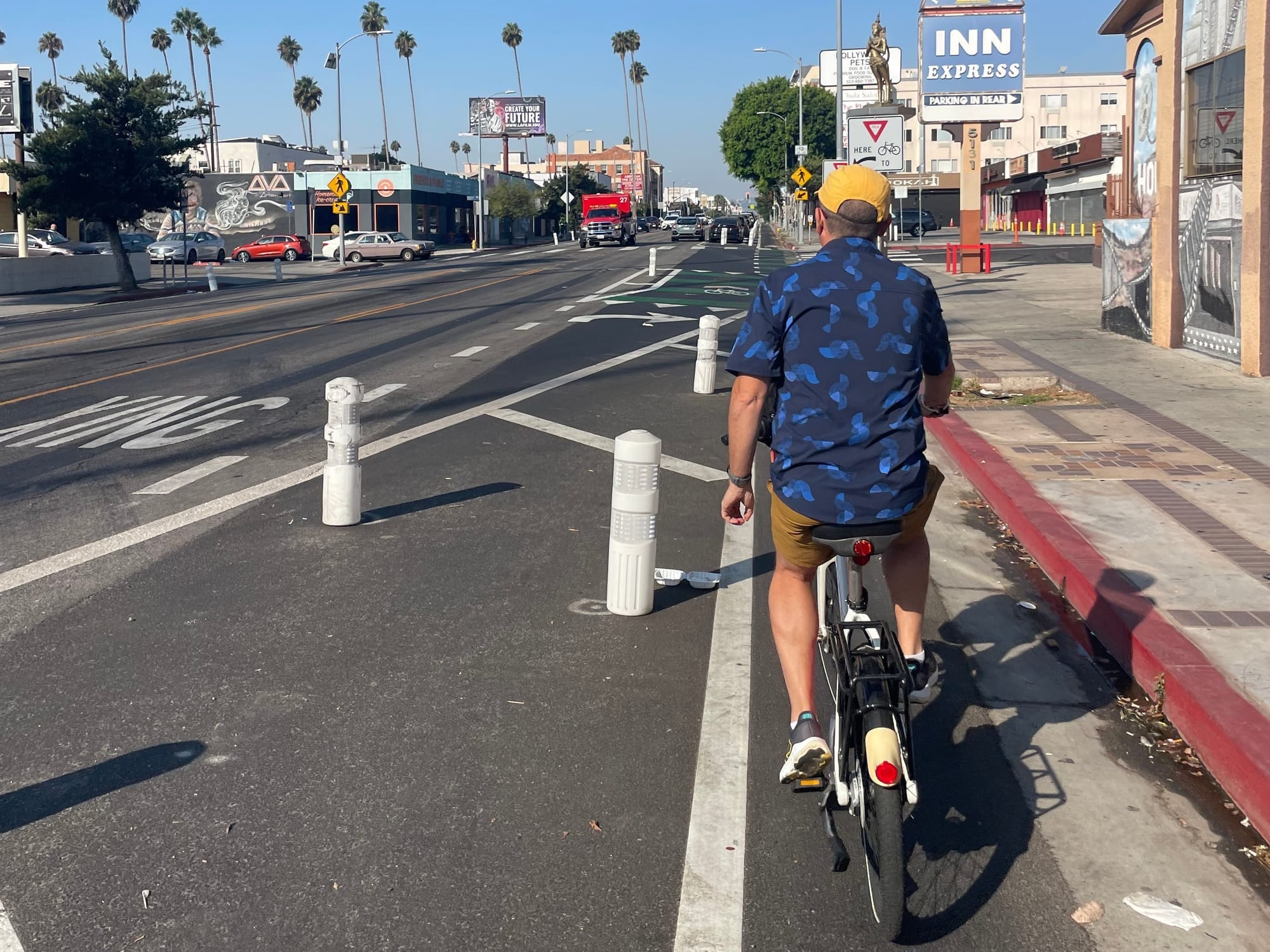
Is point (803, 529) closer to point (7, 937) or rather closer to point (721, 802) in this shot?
point (721, 802)

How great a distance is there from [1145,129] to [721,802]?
49.8 ft

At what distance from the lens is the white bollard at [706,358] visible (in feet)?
43.4

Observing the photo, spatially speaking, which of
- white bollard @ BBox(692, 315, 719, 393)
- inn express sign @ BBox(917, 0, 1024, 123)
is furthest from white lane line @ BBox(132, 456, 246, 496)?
inn express sign @ BBox(917, 0, 1024, 123)

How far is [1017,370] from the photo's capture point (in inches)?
559

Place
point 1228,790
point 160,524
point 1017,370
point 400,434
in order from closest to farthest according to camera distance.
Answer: point 1228,790
point 160,524
point 400,434
point 1017,370

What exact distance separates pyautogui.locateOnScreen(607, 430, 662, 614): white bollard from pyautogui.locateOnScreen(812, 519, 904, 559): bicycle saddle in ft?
7.56

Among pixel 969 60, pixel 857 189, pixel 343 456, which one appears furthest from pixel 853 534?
pixel 969 60

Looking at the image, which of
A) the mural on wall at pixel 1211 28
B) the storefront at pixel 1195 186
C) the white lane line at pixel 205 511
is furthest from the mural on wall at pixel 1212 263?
the white lane line at pixel 205 511

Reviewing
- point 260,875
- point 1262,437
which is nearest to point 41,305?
point 1262,437

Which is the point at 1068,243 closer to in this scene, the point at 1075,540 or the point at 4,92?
the point at 4,92

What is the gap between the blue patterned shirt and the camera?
3.71 m

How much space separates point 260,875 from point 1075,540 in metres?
4.95

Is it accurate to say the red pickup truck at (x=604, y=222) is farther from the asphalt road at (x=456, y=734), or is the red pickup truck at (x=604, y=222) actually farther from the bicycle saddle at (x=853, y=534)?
the bicycle saddle at (x=853, y=534)

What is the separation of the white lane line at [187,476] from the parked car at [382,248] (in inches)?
2101
